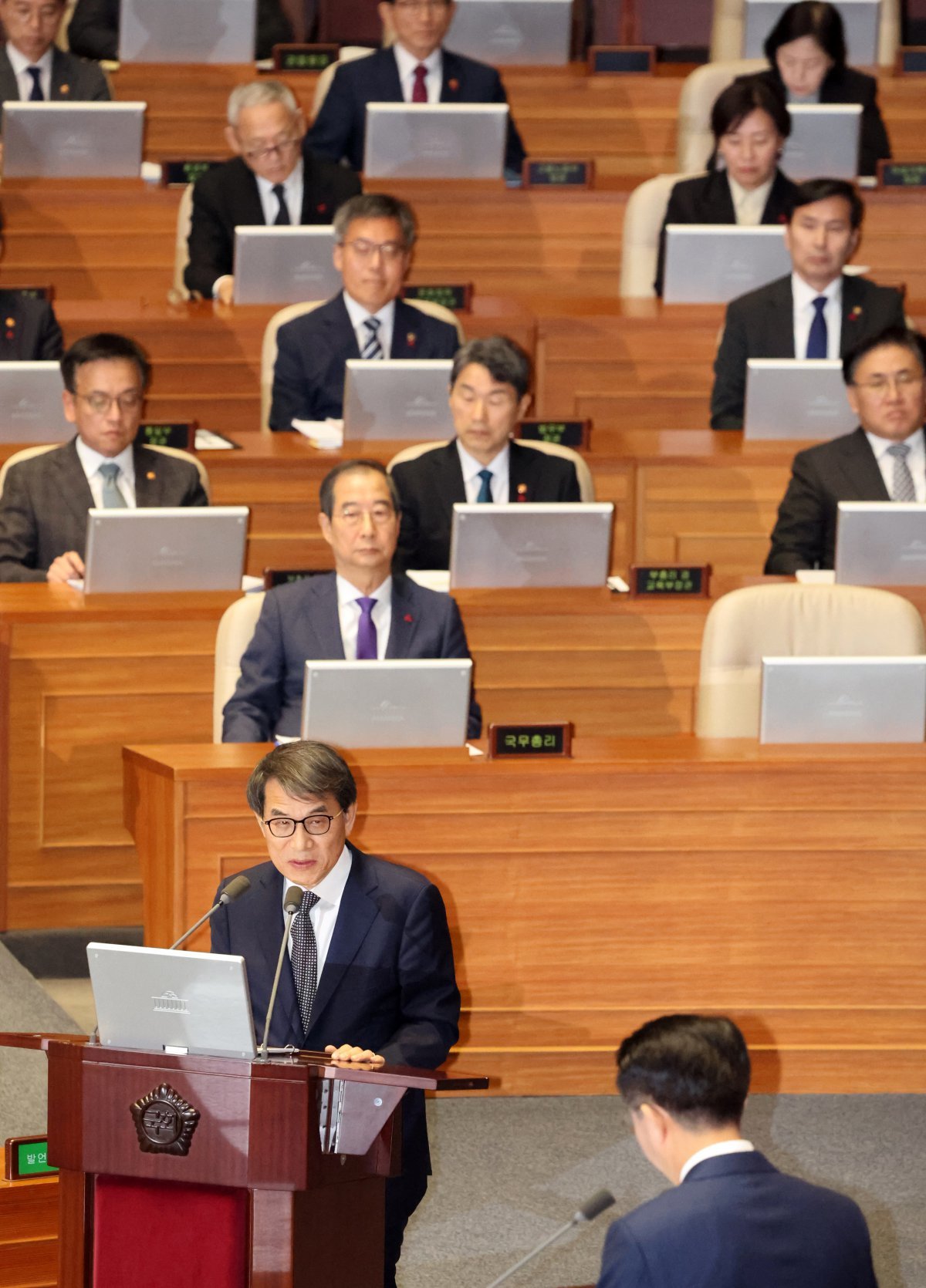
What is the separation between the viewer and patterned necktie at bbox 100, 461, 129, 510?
486cm

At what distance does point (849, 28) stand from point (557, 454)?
3.15 metres

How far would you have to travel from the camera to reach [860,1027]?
3.94 metres

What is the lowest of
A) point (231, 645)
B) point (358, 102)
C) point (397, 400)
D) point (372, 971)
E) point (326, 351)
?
point (372, 971)

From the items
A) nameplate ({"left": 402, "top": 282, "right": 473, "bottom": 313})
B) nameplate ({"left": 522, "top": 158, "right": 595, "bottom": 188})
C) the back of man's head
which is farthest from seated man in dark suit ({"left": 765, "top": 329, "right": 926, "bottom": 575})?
the back of man's head

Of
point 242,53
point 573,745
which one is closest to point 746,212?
point 242,53

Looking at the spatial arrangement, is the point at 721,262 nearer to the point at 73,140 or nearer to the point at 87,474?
the point at 73,140

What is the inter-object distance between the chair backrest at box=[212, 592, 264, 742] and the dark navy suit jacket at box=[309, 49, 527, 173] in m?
3.11

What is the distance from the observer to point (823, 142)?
682cm

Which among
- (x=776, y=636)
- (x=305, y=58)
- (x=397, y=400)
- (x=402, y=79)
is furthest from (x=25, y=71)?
(x=776, y=636)

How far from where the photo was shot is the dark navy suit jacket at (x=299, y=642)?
406 centimetres

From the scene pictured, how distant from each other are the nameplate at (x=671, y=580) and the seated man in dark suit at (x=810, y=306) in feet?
4.18

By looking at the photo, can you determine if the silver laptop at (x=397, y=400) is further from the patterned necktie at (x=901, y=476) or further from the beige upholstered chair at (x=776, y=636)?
the beige upholstered chair at (x=776, y=636)

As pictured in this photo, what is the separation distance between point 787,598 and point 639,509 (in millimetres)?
1149

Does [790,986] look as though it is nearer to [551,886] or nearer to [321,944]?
[551,886]
